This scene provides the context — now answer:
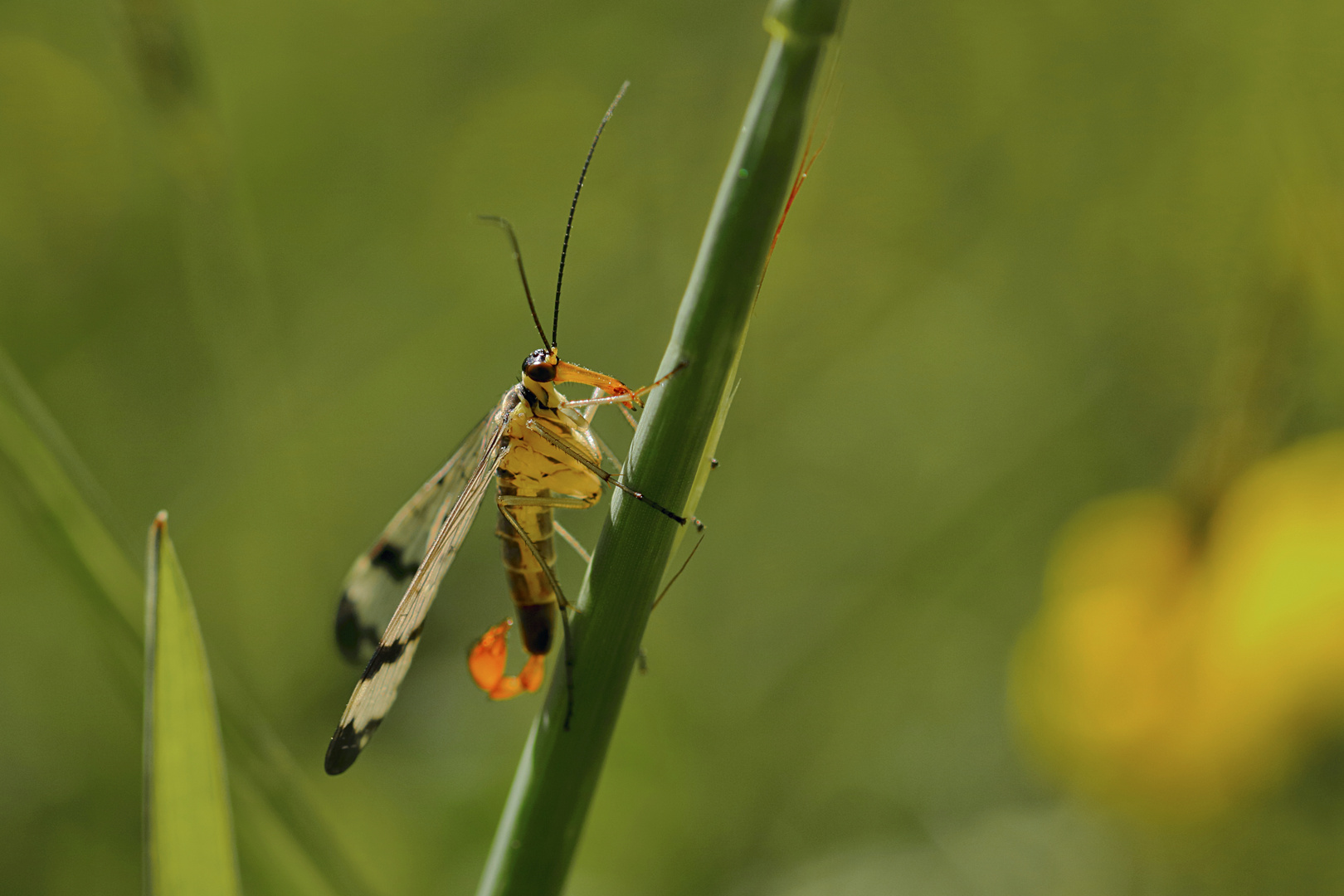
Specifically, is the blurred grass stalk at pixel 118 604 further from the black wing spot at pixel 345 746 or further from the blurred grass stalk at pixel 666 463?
the blurred grass stalk at pixel 666 463

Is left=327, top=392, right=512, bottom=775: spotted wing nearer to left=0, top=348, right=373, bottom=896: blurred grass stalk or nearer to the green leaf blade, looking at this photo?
left=0, top=348, right=373, bottom=896: blurred grass stalk

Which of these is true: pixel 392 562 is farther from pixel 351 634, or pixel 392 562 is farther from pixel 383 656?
pixel 383 656

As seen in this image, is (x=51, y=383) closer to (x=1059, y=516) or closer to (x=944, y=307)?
(x=944, y=307)

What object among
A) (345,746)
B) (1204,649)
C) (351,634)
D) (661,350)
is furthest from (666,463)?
(661,350)

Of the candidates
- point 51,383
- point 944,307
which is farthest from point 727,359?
point 51,383

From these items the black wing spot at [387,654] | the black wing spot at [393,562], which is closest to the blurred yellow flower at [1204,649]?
the black wing spot at [387,654]

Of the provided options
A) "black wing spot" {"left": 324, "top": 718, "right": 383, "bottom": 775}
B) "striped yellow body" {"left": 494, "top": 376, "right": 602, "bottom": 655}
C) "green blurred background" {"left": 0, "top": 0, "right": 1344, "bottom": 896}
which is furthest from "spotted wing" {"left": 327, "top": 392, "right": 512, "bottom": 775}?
"green blurred background" {"left": 0, "top": 0, "right": 1344, "bottom": 896}
